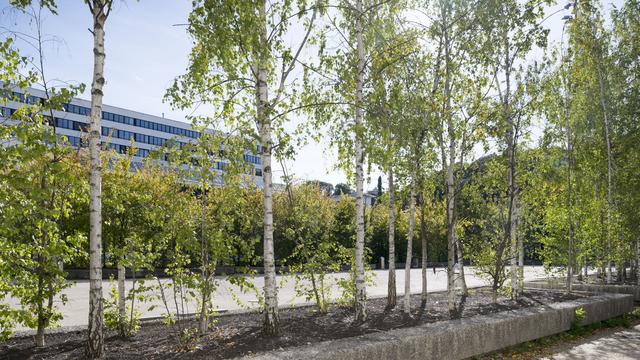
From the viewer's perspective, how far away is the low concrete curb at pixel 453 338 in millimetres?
6367

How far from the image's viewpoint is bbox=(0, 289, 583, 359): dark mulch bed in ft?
23.2

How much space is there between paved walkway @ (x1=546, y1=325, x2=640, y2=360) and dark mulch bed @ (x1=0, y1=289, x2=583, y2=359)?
2.54m

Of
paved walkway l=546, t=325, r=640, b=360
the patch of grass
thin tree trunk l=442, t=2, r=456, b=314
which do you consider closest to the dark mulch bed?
thin tree trunk l=442, t=2, r=456, b=314

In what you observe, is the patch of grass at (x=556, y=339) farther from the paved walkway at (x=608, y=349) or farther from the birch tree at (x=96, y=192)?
the birch tree at (x=96, y=192)

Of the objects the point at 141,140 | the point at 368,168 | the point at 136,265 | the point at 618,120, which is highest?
the point at 141,140

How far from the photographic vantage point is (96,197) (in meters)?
6.62

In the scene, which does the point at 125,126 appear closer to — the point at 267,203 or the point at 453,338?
the point at 267,203

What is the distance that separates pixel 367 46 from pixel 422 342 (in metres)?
7.28

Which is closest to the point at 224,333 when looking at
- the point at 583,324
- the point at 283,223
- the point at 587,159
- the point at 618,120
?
the point at 583,324

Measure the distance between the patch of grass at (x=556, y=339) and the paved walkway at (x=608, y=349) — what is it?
393 millimetres

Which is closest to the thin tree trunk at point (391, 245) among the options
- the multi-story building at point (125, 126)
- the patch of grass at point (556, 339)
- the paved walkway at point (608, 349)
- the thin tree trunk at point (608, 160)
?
the patch of grass at point (556, 339)

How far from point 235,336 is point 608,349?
24.8 ft

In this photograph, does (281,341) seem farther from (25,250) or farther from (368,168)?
(368,168)

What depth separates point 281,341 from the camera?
25.7 ft
